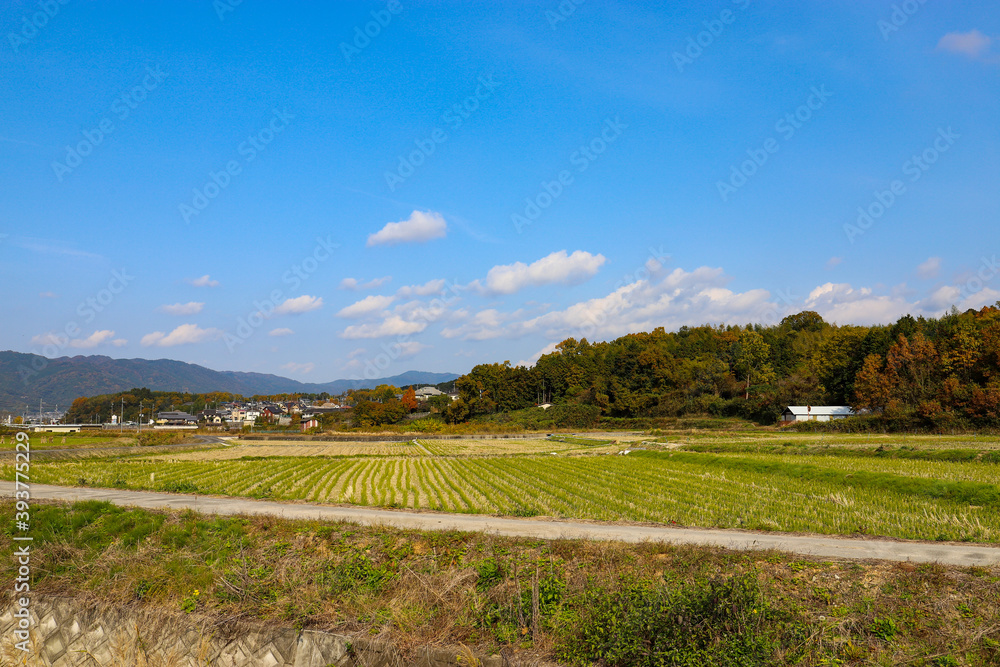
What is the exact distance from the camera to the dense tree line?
209ft

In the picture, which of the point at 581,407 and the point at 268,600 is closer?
the point at 268,600

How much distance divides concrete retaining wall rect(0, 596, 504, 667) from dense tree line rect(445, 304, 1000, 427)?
64293 mm

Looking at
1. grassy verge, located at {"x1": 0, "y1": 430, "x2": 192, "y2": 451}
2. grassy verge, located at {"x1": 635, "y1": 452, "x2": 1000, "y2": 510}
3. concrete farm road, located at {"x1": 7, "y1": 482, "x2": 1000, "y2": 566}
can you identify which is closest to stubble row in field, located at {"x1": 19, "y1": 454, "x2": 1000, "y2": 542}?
grassy verge, located at {"x1": 635, "y1": 452, "x2": 1000, "y2": 510}

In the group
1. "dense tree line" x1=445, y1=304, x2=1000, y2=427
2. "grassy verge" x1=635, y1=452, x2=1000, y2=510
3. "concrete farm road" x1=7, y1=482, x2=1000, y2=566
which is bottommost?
"grassy verge" x1=635, y1=452, x2=1000, y2=510

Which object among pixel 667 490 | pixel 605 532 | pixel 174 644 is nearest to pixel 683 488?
pixel 667 490

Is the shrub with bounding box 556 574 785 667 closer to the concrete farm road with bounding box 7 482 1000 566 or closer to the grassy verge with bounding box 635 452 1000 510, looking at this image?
the concrete farm road with bounding box 7 482 1000 566

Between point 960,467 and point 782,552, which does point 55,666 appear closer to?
point 782,552

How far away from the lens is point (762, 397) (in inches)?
3538

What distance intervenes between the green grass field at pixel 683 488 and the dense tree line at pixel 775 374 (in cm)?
3689

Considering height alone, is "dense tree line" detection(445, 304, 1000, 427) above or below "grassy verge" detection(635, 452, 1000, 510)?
above

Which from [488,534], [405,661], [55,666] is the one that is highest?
[488,534]

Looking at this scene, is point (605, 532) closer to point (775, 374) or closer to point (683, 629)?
point (683, 629)

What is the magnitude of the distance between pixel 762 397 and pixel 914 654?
89.2 m

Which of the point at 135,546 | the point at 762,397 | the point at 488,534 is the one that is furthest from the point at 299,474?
the point at 762,397
